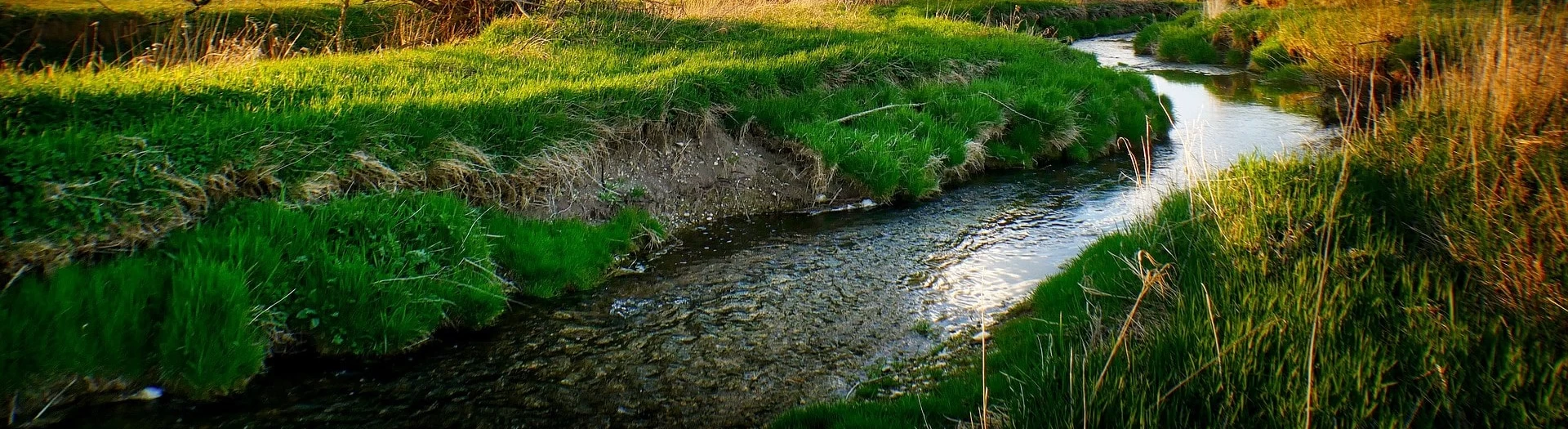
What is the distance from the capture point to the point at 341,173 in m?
6.59

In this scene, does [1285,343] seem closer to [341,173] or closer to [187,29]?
[341,173]

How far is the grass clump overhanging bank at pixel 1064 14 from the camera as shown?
25547mm

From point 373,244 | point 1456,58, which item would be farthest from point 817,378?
point 1456,58

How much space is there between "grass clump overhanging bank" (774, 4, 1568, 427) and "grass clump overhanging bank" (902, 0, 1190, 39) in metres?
16.8

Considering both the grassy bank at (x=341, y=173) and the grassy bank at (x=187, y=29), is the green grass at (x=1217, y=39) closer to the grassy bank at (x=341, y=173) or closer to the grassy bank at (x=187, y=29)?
the grassy bank at (x=341, y=173)

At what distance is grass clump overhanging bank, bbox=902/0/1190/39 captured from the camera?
25.5 meters

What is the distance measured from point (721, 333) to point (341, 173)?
10.5ft

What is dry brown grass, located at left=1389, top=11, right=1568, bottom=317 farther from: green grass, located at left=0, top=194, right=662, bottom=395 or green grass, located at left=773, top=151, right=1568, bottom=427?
green grass, located at left=0, top=194, right=662, bottom=395

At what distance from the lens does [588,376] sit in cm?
530

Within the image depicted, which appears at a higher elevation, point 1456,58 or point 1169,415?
point 1456,58

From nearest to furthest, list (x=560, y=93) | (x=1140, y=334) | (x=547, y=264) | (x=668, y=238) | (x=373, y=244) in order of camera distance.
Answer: (x=1140, y=334) → (x=373, y=244) → (x=547, y=264) → (x=668, y=238) → (x=560, y=93)

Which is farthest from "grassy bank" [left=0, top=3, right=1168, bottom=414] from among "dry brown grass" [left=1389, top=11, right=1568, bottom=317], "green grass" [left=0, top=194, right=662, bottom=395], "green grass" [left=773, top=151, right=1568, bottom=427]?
"dry brown grass" [left=1389, top=11, right=1568, bottom=317]

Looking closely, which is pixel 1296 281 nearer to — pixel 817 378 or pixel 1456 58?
pixel 817 378

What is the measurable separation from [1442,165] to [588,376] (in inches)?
203
